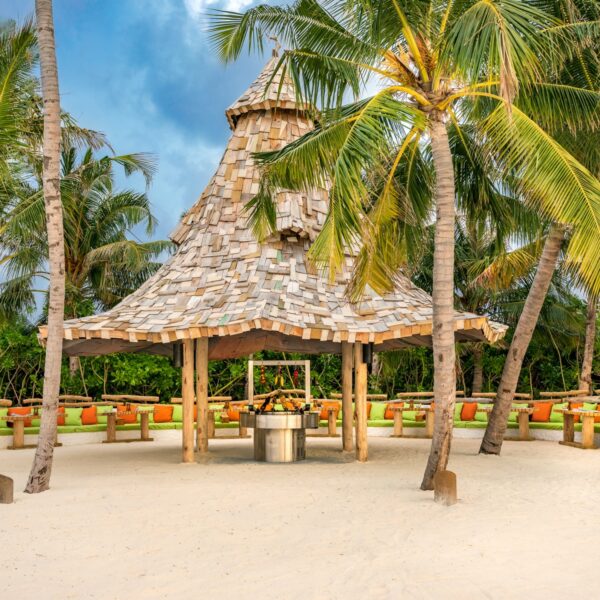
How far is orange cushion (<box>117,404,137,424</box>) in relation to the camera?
17362 millimetres

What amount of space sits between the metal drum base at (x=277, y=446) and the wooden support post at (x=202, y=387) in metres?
1.23

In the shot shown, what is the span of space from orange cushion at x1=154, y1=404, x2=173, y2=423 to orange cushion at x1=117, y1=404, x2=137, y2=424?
563 millimetres

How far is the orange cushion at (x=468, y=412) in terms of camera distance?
58.7ft

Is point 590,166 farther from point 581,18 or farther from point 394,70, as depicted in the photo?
point 394,70

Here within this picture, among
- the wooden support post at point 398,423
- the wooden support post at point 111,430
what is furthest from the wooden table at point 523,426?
the wooden support post at point 111,430

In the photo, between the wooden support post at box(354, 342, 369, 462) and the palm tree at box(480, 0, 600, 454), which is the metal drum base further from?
the palm tree at box(480, 0, 600, 454)

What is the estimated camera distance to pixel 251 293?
40.5 feet

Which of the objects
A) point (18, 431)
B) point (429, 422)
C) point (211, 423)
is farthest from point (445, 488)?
point (18, 431)

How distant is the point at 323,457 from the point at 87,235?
10379 millimetres

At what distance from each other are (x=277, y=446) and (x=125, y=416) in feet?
18.5

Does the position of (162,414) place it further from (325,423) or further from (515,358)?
(515,358)

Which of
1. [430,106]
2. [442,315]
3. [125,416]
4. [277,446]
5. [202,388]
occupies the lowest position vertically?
[277,446]

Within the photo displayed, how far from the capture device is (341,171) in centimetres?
872

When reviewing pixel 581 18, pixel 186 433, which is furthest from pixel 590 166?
pixel 186 433
